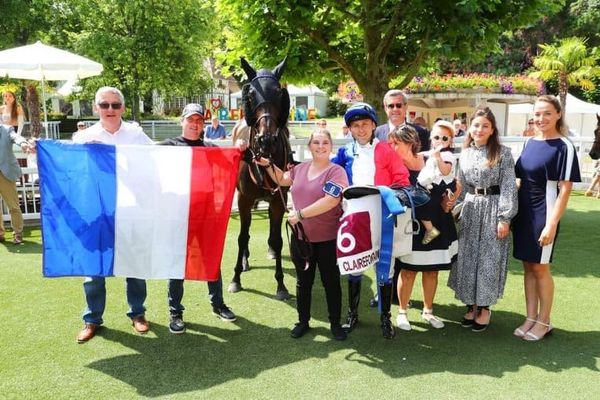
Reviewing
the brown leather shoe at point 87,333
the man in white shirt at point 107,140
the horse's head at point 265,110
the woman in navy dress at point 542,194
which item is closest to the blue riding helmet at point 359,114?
the horse's head at point 265,110

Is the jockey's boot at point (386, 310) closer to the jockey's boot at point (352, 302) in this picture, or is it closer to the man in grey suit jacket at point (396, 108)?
the jockey's boot at point (352, 302)

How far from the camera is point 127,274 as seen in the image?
3943 mm

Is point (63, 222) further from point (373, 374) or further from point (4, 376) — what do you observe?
point (373, 374)

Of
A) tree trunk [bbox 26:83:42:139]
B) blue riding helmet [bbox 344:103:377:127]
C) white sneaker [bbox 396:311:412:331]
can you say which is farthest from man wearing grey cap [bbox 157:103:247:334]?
tree trunk [bbox 26:83:42:139]

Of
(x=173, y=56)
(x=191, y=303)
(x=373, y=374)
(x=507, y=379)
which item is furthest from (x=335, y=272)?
(x=173, y=56)

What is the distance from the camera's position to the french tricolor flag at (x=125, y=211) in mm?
3885

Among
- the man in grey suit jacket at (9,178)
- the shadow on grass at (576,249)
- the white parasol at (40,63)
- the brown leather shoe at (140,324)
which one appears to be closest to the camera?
the brown leather shoe at (140,324)

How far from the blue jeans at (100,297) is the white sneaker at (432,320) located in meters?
2.51

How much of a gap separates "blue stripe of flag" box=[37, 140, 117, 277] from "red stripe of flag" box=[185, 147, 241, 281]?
0.62 m

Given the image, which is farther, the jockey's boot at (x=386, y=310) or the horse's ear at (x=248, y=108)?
the horse's ear at (x=248, y=108)

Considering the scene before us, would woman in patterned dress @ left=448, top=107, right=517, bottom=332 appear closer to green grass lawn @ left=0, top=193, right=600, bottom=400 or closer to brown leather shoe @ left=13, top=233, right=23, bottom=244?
green grass lawn @ left=0, top=193, right=600, bottom=400

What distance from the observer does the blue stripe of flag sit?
388 centimetres

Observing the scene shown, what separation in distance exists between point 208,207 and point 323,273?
42.5 inches

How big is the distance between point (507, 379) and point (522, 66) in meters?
34.2
